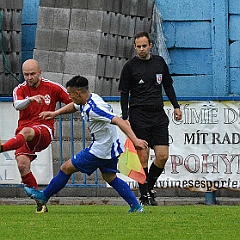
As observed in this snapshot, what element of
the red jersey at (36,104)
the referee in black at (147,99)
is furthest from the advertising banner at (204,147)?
the red jersey at (36,104)

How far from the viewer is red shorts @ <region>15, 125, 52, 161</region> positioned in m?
11.3

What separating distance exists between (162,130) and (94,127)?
2058 mm

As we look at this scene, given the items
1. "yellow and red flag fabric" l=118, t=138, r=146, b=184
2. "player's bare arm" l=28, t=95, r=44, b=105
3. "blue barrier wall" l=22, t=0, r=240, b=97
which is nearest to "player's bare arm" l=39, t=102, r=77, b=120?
"player's bare arm" l=28, t=95, r=44, b=105

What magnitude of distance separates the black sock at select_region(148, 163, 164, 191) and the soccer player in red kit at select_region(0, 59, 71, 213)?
1.72 metres

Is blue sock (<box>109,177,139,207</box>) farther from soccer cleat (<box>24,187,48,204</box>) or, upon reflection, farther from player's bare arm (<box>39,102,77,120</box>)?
player's bare arm (<box>39,102,77,120</box>)

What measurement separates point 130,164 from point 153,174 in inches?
41.7

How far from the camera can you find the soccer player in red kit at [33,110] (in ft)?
37.0

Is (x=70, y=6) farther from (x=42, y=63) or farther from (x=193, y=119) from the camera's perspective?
(x=193, y=119)

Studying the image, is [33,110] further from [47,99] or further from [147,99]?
[147,99]

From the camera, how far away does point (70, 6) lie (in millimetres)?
15531

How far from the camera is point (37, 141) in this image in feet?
37.1

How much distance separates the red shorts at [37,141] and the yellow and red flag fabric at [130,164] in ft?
2.96

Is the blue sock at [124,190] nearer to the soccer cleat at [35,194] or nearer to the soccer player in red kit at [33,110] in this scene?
the soccer cleat at [35,194]

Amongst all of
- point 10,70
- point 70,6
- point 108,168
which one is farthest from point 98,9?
point 108,168
